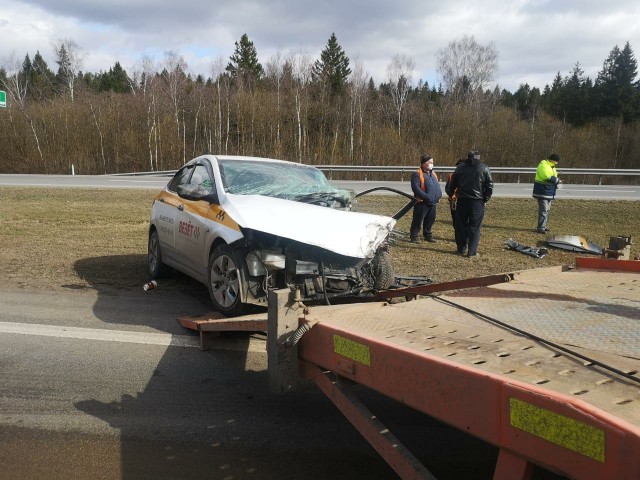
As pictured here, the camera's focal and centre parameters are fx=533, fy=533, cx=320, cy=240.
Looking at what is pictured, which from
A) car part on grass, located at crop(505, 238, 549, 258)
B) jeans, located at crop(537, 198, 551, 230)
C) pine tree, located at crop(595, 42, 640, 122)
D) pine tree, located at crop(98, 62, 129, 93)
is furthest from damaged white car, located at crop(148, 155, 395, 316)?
pine tree, located at crop(98, 62, 129, 93)

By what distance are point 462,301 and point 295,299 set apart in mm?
1133

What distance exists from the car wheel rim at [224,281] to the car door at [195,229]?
324 millimetres

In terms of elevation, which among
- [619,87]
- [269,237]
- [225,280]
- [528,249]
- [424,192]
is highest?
[619,87]

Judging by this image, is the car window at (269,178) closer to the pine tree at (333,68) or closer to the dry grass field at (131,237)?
the dry grass field at (131,237)

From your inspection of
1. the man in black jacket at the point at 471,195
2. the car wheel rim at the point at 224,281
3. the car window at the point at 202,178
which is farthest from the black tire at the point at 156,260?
the man in black jacket at the point at 471,195

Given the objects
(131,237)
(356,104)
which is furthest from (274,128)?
(131,237)

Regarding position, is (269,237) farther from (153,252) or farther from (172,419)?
(153,252)

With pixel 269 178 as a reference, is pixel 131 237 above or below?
below

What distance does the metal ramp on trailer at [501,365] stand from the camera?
158 cm

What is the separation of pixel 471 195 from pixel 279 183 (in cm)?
433

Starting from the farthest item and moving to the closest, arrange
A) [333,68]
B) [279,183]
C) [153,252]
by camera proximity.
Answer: [333,68] → [153,252] → [279,183]

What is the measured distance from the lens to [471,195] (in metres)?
9.16

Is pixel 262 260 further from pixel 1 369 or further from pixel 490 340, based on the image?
pixel 490 340

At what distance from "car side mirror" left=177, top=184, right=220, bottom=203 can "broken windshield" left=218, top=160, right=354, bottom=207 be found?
19cm
